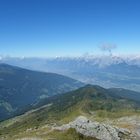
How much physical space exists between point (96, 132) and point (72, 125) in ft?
34.8

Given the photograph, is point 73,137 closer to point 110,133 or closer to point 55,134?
point 55,134

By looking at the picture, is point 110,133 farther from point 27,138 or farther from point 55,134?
point 27,138

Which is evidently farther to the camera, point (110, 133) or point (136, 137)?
point (136, 137)

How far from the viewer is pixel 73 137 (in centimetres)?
10806

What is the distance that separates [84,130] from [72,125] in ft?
20.8

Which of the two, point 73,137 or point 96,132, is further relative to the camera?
point 96,132

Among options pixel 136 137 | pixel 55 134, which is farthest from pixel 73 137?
pixel 136 137

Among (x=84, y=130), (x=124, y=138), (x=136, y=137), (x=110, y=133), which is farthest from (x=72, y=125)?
(x=136, y=137)

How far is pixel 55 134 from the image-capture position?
364ft

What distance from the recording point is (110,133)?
4690 inches

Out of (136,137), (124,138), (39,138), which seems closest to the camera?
(39,138)

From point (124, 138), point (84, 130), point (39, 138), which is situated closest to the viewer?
point (39, 138)

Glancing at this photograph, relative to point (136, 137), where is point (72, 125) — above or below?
above

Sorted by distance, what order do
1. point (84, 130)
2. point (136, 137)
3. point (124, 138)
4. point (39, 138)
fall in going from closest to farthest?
point (39, 138) → point (84, 130) → point (124, 138) → point (136, 137)
